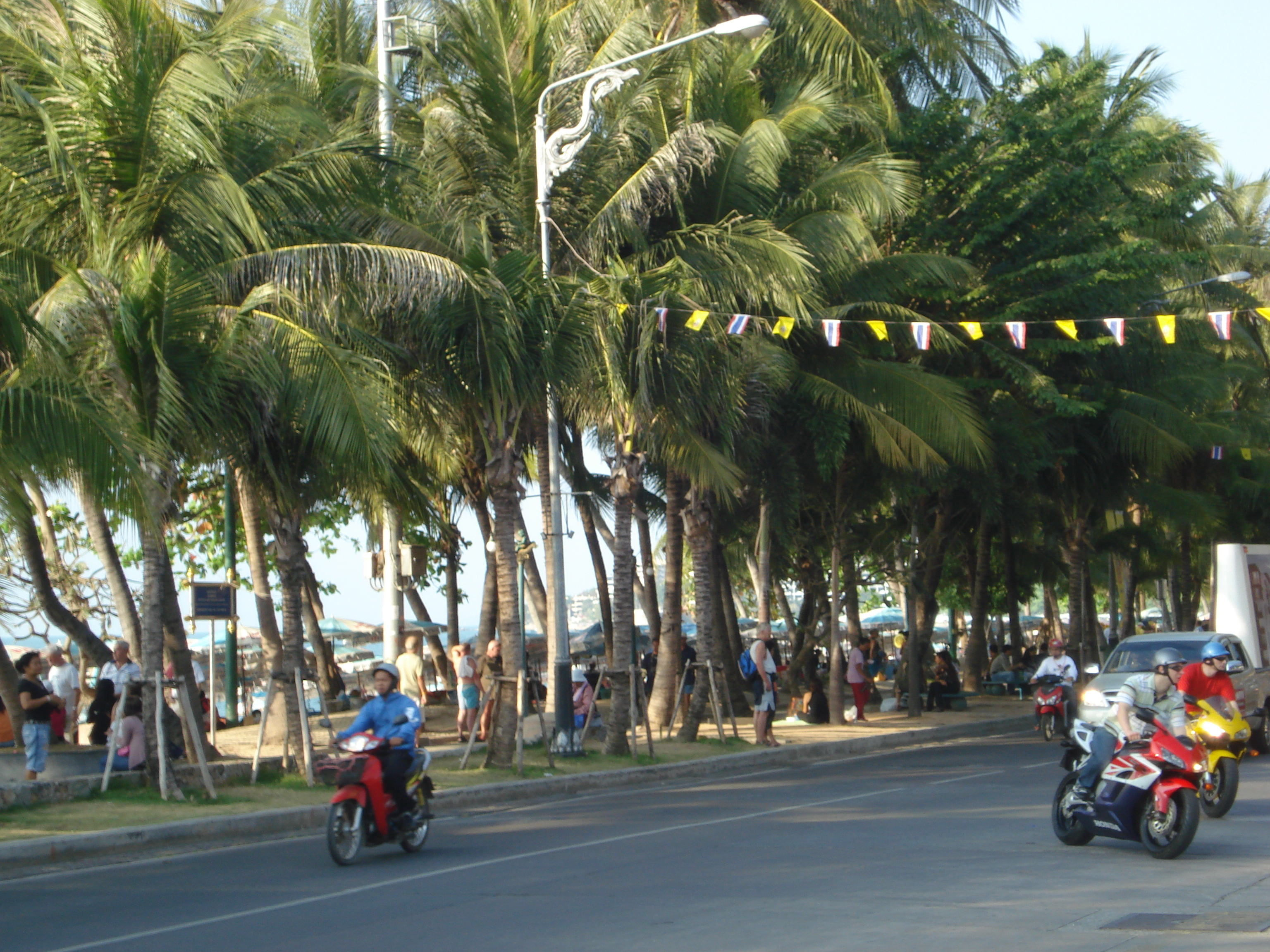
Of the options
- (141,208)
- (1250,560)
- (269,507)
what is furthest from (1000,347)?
(141,208)

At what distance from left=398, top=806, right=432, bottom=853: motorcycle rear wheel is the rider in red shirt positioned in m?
6.47

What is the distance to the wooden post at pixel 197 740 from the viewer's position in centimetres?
1370

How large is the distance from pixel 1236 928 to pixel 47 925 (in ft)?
22.9

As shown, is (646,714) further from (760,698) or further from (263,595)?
(263,595)

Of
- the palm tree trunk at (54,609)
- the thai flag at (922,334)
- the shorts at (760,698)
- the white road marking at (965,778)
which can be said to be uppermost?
the thai flag at (922,334)

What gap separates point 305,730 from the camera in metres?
14.8

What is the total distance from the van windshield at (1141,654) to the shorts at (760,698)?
522 centimetres

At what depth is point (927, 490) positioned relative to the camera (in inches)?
1032

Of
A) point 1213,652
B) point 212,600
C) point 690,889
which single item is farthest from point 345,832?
point 212,600

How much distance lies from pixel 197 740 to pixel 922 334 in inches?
471

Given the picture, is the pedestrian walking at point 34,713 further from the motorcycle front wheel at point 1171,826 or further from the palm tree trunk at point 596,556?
the palm tree trunk at point 596,556

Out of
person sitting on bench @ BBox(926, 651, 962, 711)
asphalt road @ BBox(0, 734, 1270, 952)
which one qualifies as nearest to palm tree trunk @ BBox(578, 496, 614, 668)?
person sitting on bench @ BBox(926, 651, 962, 711)

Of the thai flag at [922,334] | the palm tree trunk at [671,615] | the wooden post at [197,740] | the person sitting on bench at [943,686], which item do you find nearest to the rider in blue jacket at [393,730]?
the wooden post at [197,740]

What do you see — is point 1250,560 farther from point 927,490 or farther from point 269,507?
point 269,507
